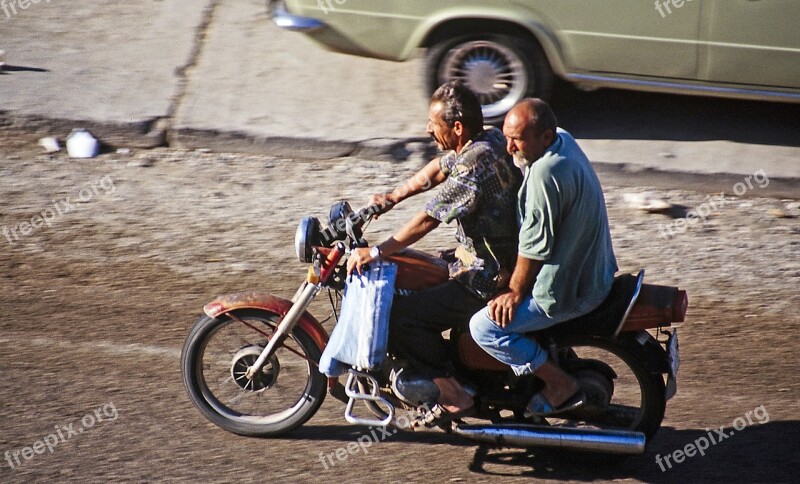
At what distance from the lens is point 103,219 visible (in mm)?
6789

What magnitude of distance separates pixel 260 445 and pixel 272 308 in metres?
0.71

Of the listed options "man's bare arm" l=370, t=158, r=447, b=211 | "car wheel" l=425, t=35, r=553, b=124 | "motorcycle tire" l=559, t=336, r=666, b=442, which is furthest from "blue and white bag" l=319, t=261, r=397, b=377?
"car wheel" l=425, t=35, r=553, b=124

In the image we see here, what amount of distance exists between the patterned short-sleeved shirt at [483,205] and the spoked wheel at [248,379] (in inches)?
35.5

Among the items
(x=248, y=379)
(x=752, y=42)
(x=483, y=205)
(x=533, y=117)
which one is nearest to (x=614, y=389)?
(x=483, y=205)

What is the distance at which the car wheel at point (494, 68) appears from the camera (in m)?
7.56

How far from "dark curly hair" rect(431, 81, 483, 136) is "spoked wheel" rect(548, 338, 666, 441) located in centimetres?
109

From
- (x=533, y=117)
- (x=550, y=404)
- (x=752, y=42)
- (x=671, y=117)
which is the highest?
(x=533, y=117)

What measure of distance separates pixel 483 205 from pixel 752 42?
4.09 meters

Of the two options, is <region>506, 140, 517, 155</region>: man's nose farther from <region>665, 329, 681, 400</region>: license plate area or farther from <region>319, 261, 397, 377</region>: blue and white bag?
<region>665, 329, 681, 400</region>: license plate area

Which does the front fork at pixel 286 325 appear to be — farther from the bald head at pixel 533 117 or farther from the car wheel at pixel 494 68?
the car wheel at pixel 494 68

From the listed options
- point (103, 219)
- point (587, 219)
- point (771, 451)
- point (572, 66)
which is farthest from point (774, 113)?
point (103, 219)

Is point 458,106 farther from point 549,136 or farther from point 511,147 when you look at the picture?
point 549,136

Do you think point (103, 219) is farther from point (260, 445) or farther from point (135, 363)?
point (260, 445)

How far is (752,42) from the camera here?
7246 millimetres
